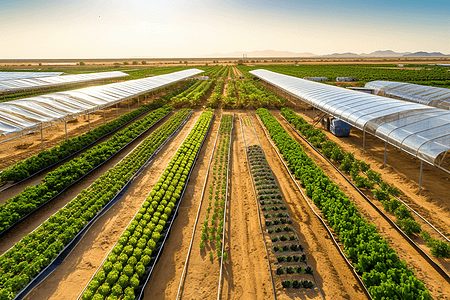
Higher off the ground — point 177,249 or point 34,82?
point 34,82

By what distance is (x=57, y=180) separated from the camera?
505 inches

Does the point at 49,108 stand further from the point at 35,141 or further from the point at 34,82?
the point at 34,82

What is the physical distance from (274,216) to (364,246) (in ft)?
12.3

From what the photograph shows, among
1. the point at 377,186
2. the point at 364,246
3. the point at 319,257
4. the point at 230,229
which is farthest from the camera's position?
the point at 377,186

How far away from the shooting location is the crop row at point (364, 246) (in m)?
6.92

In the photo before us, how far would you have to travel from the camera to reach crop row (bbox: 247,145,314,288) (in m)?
9.37

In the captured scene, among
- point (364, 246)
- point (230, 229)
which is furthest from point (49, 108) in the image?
point (364, 246)

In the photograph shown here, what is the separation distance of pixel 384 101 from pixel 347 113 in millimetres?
3296

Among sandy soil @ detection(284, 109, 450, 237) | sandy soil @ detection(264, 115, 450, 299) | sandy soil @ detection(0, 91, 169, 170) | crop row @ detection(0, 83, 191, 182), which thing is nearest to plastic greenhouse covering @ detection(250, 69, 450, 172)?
sandy soil @ detection(284, 109, 450, 237)

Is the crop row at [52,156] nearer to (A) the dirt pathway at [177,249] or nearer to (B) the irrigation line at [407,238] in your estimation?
(A) the dirt pathway at [177,249]

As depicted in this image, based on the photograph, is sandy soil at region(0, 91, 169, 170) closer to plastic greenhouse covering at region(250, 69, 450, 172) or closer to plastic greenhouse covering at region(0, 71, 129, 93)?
plastic greenhouse covering at region(0, 71, 129, 93)

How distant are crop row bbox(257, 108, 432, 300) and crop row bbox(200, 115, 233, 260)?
171 inches

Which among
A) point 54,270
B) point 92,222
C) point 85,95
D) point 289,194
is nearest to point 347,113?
point 289,194

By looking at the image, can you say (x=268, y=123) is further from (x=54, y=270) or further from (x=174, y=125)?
(x=54, y=270)
